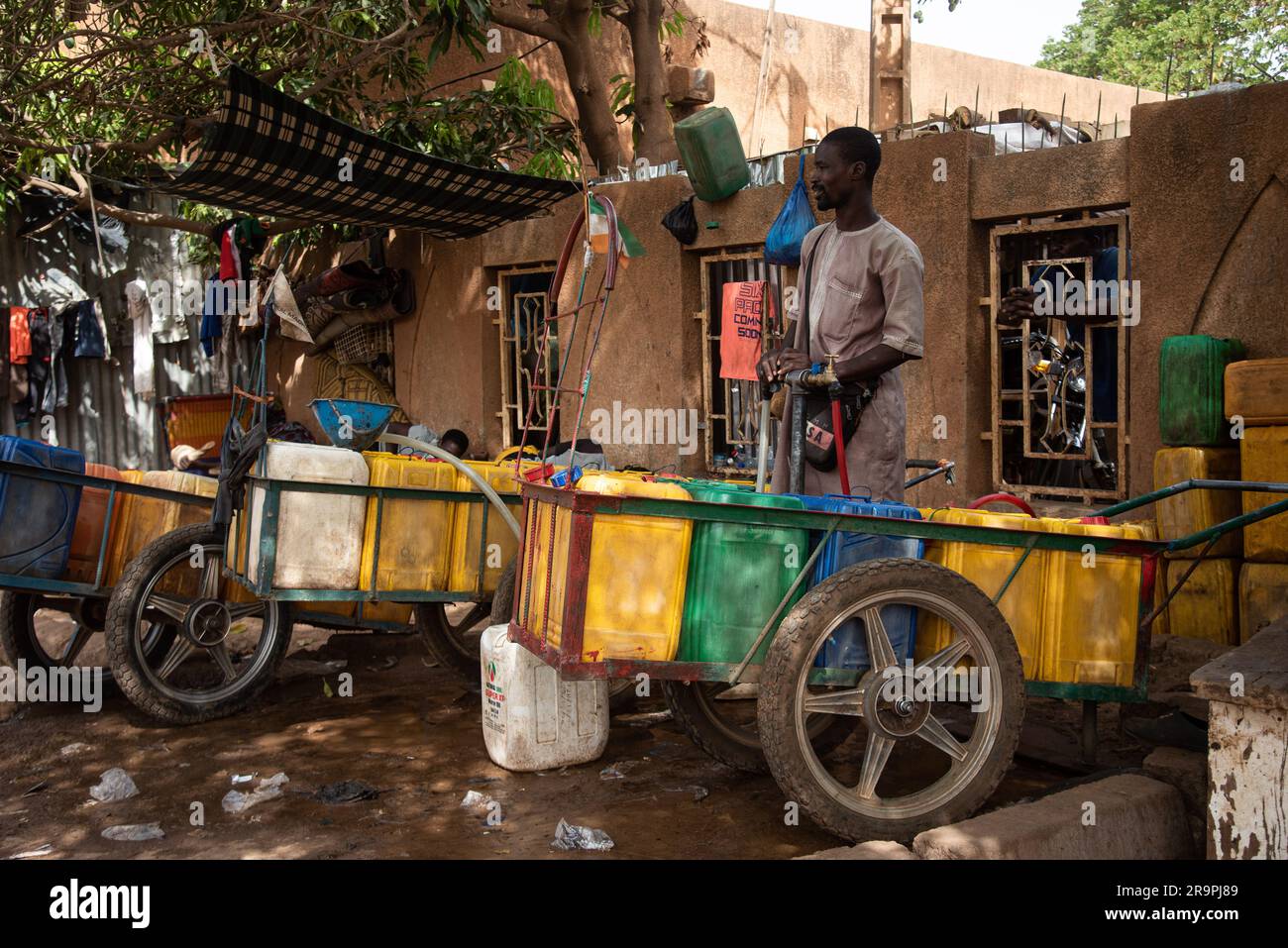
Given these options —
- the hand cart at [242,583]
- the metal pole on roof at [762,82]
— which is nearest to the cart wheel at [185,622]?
the hand cart at [242,583]

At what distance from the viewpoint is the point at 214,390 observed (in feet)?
43.0

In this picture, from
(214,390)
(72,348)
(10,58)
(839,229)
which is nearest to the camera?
(839,229)

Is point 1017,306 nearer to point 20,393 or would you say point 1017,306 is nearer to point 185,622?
point 185,622

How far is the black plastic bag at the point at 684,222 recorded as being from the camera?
8.37 meters

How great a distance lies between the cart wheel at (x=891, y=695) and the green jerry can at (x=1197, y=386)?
2646 mm

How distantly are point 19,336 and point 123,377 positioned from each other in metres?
1.24

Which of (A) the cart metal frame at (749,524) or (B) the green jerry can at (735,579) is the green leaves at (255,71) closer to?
(A) the cart metal frame at (749,524)

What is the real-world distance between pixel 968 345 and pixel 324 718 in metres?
4.11

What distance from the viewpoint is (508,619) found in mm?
4898

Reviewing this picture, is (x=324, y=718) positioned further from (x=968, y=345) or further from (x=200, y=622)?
(x=968, y=345)

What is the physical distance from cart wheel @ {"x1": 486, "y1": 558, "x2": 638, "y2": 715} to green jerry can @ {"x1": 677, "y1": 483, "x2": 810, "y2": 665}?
1339 millimetres

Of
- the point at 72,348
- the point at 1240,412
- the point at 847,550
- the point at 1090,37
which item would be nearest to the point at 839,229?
the point at 847,550

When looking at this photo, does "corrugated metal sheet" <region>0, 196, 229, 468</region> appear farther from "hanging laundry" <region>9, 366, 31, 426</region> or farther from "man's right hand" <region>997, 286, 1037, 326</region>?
"man's right hand" <region>997, 286, 1037, 326</region>

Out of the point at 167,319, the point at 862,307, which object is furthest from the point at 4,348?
the point at 862,307
